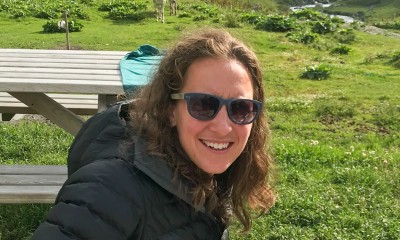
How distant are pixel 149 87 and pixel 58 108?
1.96 meters

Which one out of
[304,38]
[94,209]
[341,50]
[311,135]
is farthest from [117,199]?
[304,38]

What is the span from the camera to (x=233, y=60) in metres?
1.97

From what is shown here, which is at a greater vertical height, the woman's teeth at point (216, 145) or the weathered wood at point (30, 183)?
the woman's teeth at point (216, 145)

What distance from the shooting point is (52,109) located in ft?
12.7

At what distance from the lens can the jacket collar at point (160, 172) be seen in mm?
1809

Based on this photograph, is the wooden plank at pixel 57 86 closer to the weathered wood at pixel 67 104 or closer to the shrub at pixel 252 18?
the weathered wood at pixel 67 104

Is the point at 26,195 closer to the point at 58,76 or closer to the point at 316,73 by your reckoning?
the point at 58,76

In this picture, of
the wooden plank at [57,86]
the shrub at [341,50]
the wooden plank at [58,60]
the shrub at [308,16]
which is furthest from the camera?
the shrub at [308,16]

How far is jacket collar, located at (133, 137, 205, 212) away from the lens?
1.81 metres

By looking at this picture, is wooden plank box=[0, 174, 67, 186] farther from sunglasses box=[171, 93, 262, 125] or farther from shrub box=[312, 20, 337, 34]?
shrub box=[312, 20, 337, 34]

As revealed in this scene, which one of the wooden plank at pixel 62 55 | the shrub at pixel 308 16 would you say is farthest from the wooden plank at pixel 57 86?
the shrub at pixel 308 16

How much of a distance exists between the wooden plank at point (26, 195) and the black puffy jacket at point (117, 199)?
1605mm

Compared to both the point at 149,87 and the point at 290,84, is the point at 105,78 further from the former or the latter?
the point at 290,84

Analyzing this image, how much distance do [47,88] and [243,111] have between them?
1.89 m
